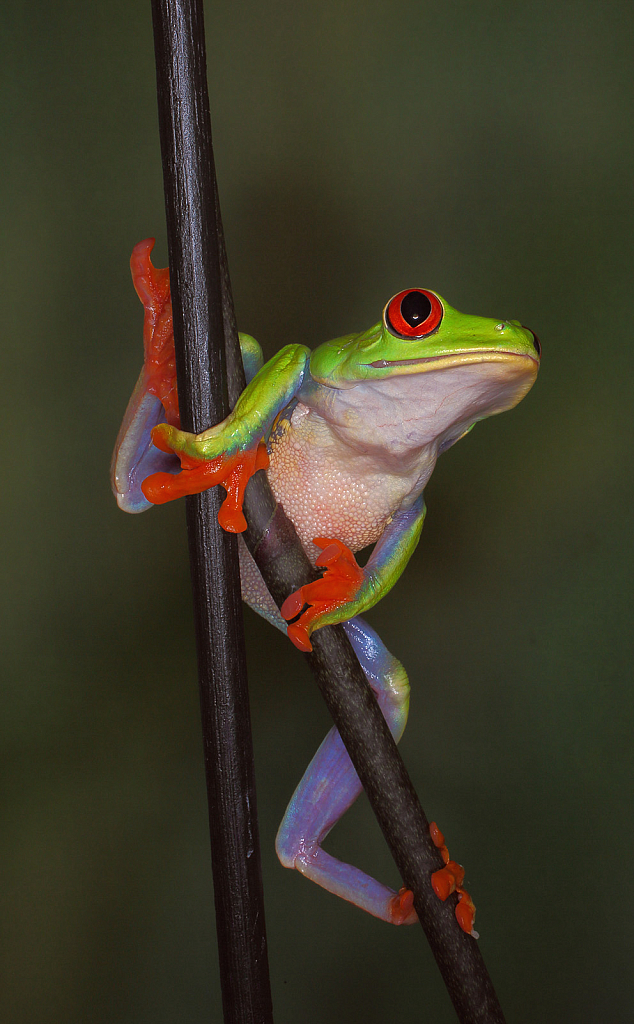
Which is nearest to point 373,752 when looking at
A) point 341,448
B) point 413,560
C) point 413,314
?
point 341,448

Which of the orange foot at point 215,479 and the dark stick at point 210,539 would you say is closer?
the dark stick at point 210,539

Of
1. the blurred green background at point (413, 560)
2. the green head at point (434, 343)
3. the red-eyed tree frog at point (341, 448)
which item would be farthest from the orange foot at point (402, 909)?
the blurred green background at point (413, 560)

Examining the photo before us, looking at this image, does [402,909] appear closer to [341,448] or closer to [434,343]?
[341,448]

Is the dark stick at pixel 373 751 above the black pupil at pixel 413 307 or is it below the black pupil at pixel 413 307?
below

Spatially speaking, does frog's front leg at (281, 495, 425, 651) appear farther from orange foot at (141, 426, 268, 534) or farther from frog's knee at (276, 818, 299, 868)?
frog's knee at (276, 818, 299, 868)

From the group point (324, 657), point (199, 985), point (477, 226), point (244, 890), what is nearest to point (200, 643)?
point (324, 657)

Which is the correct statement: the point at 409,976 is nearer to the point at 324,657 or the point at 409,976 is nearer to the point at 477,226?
the point at 324,657

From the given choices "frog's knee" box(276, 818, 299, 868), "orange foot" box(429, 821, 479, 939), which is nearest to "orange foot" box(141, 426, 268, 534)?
"orange foot" box(429, 821, 479, 939)

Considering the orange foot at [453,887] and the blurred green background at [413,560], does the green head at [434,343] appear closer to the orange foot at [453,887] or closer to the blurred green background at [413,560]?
the orange foot at [453,887]
